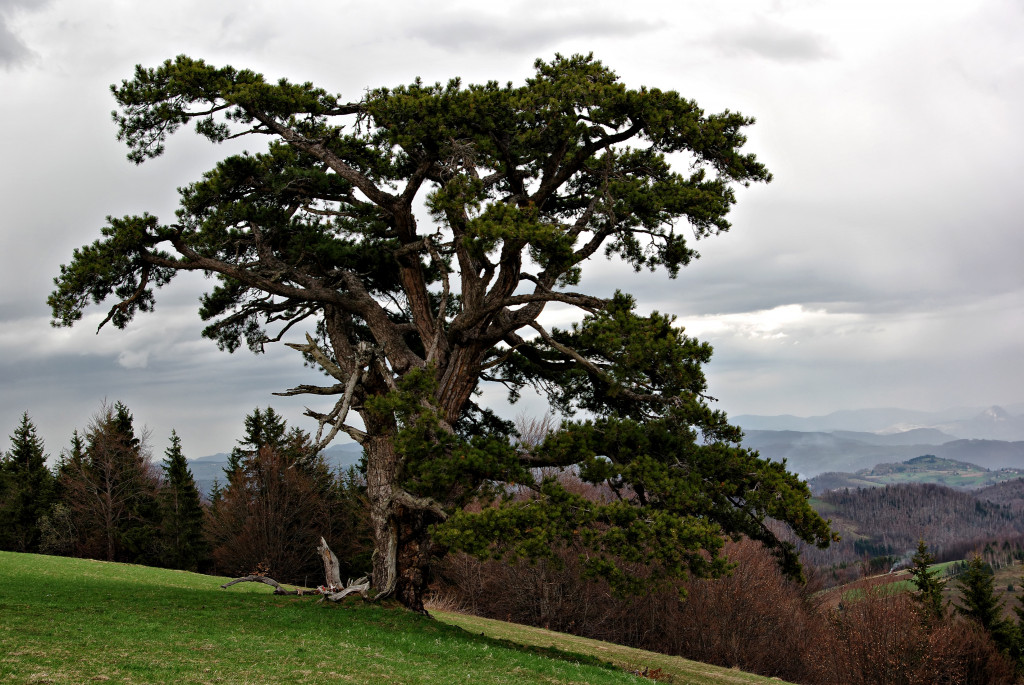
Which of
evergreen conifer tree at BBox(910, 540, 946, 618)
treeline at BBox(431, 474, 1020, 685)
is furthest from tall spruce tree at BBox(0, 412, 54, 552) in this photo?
evergreen conifer tree at BBox(910, 540, 946, 618)

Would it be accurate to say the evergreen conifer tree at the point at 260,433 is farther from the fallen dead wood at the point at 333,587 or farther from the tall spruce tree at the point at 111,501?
the fallen dead wood at the point at 333,587

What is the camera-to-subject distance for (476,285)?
1720 cm

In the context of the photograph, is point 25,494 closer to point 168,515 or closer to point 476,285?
point 168,515

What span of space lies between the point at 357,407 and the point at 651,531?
8.22 meters

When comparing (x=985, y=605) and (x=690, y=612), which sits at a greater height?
(x=985, y=605)

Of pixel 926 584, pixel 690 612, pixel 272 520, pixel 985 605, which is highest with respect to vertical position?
pixel 272 520

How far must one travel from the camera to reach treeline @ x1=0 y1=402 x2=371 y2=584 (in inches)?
1884

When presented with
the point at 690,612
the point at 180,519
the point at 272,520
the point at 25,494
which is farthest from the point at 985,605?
A: the point at 25,494

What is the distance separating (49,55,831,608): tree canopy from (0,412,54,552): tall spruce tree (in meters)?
39.0

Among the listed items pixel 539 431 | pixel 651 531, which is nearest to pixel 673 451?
pixel 651 531

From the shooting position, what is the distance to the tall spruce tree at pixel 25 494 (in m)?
49.1

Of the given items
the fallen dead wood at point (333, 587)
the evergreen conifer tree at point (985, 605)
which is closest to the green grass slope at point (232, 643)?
the fallen dead wood at point (333, 587)

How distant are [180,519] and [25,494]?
9.67m

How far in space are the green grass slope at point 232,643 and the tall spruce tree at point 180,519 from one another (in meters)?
35.8
